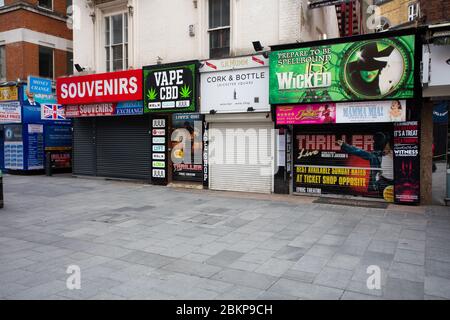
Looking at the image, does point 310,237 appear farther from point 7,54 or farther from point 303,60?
point 7,54

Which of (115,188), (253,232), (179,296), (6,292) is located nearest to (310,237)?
(253,232)

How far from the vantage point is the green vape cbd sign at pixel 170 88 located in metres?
13.6

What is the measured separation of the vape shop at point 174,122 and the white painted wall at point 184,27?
0.83 metres

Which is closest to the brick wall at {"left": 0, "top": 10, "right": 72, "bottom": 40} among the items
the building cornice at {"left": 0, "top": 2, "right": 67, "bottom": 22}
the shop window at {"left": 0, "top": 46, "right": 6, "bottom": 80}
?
the building cornice at {"left": 0, "top": 2, "right": 67, "bottom": 22}

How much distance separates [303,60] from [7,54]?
52.0 feet

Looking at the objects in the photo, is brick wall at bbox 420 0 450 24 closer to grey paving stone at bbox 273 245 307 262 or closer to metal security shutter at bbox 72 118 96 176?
grey paving stone at bbox 273 245 307 262

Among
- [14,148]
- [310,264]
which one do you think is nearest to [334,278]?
[310,264]

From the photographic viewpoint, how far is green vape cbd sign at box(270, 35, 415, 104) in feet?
33.7

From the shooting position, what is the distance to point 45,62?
20109 millimetres

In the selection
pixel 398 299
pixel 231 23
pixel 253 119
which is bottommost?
pixel 398 299

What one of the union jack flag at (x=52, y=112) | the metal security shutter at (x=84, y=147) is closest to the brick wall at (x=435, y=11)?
the metal security shutter at (x=84, y=147)

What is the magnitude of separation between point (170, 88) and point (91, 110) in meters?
4.43

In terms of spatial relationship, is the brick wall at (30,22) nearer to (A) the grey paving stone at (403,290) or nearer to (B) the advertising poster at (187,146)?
(B) the advertising poster at (187,146)

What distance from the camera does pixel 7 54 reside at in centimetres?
1944
